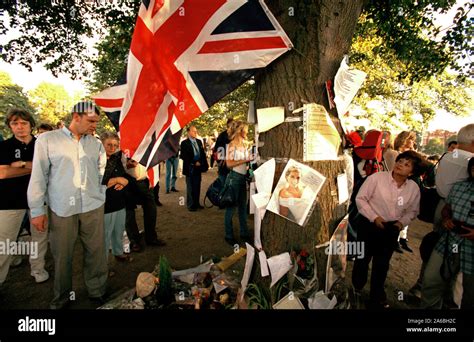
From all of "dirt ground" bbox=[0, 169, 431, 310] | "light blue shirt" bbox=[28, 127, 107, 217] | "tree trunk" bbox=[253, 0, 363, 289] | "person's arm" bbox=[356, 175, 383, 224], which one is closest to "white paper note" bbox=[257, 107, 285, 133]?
"tree trunk" bbox=[253, 0, 363, 289]

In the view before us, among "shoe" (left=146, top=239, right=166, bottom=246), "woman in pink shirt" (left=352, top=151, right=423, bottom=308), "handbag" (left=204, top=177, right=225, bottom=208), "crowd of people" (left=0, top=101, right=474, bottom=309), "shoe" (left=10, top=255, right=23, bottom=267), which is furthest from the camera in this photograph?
"shoe" (left=146, top=239, right=166, bottom=246)

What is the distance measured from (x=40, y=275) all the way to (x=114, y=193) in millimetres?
1449

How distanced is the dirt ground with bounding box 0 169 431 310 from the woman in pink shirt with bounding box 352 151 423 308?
501 mm

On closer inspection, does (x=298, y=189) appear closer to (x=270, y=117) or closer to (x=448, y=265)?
(x=270, y=117)

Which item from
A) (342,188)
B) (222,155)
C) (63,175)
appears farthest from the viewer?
(222,155)

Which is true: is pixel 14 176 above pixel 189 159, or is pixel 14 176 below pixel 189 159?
below

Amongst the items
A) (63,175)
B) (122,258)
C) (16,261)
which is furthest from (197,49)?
(16,261)

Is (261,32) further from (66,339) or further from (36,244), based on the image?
(36,244)

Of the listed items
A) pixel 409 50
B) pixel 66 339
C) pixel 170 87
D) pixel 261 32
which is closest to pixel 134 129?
pixel 170 87

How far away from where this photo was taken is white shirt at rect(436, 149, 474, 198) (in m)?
2.48

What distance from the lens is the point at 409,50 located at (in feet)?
12.8

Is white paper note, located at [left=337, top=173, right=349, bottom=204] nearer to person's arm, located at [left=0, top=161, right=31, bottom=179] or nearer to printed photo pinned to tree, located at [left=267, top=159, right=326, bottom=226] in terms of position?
printed photo pinned to tree, located at [left=267, top=159, right=326, bottom=226]

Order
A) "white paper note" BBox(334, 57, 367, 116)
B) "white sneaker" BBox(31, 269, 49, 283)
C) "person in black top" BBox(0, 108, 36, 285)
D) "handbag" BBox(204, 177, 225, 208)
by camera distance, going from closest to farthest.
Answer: "white paper note" BBox(334, 57, 367, 116) < "person in black top" BBox(0, 108, 36, 285) < "white sneaker" BBox(31, 269, 49, 283) < "handbag" BBox(204, 177, 225, 208)

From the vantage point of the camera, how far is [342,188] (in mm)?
2342
